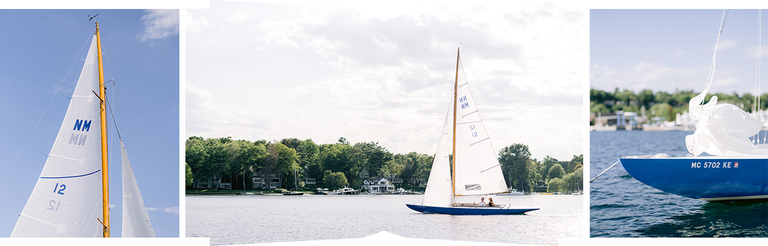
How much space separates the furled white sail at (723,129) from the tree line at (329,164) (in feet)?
11.9

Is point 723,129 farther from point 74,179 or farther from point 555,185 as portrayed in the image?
point 555,185

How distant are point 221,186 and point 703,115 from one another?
13793 millimetres

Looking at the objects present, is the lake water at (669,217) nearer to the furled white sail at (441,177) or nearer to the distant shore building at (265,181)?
the furled white sail at (441,177)

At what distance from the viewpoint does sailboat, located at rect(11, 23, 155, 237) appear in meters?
5.67

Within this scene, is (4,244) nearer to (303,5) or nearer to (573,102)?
(303,5)

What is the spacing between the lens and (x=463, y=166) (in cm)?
977

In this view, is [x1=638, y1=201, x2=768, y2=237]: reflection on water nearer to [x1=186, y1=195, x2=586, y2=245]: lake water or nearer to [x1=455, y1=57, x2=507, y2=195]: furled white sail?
[x1=186, y1=195, x2=586, y2=245]: lake water

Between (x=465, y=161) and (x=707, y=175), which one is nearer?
(x=707, y=175)

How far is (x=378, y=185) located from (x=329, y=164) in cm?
201

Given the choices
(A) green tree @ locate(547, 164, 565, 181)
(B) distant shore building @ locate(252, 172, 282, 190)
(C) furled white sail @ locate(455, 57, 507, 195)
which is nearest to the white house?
(B) distant shore building @ locate(252, 172, 282, 190)

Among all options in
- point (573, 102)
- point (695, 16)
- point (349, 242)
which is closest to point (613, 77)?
point (695, 16)

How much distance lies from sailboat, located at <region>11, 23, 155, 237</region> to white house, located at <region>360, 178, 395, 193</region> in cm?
1144

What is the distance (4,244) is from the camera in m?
6.24

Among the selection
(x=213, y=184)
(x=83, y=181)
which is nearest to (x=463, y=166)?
(x=83, y=181)
